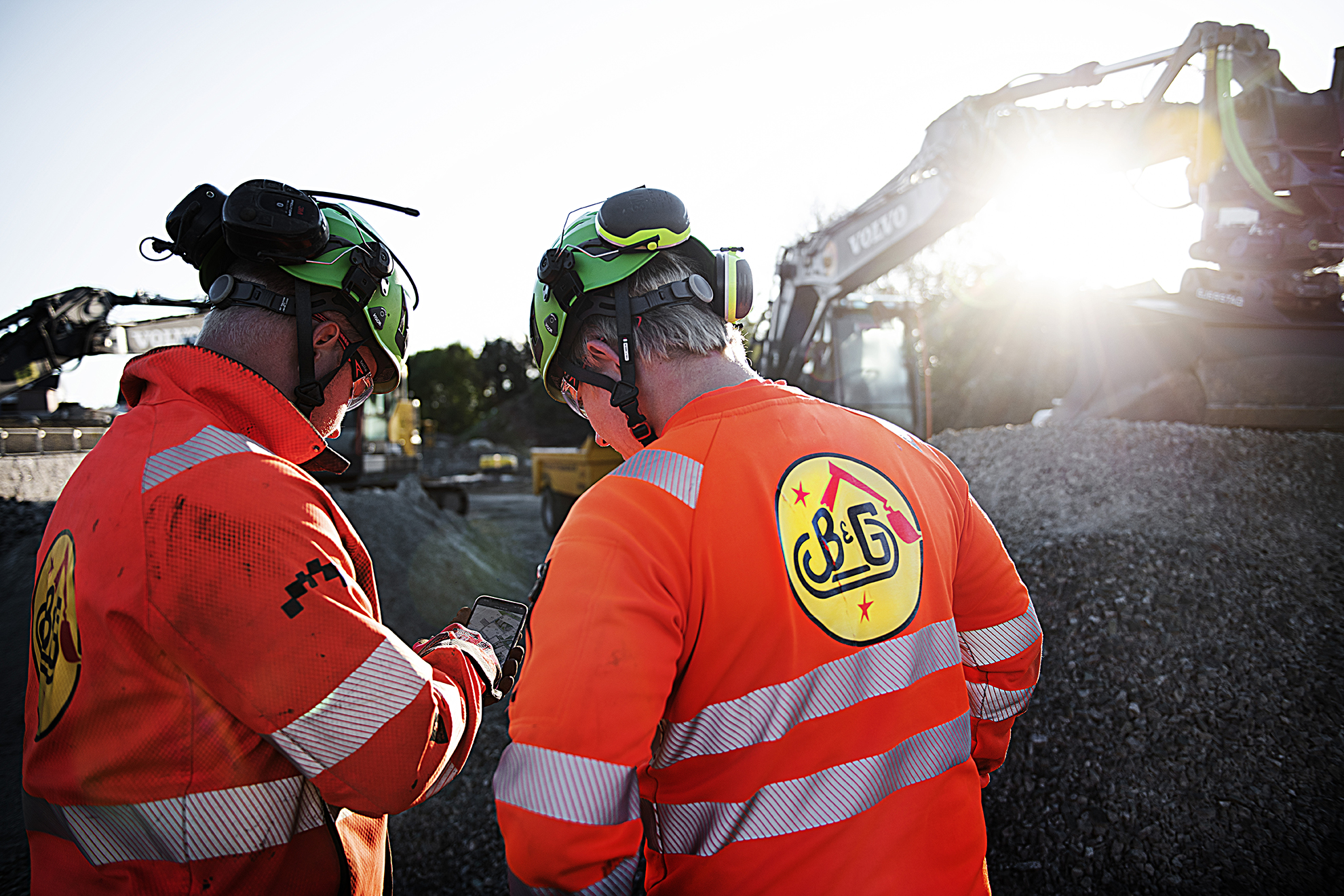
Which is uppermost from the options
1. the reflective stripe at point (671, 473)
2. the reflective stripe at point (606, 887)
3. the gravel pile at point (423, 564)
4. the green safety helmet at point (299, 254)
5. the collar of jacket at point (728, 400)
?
the green safety helmet at point (299, 254)

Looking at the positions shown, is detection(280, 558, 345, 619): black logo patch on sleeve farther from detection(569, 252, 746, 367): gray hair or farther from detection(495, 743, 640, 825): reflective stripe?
detection(569, 252, 746, 367): gray hair

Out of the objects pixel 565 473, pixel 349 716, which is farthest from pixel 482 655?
pixel 565 473

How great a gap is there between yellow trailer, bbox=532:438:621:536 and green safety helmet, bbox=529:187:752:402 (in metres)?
6.88

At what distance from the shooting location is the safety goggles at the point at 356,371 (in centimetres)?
188

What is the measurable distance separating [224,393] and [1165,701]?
14.2 ft

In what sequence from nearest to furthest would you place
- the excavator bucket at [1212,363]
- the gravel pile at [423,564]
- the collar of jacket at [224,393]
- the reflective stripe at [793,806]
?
the reflective stripe at [793,806], the collar of jacket at [224,393], the excavator bucket at [1212,363], the gravel pile at [423,564]

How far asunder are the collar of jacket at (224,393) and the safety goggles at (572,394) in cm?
66

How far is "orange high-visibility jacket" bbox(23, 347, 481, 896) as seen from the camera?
122 centimetres

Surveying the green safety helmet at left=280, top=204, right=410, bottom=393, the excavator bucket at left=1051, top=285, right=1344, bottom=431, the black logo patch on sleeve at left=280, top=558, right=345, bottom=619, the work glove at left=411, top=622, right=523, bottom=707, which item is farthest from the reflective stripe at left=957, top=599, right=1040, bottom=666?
the excavator bucket at left=1051, top=285, right=1344, bottom=431

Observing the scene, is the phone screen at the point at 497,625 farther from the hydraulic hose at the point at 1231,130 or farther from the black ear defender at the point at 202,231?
the hydraulic hose at the point at 1231,130

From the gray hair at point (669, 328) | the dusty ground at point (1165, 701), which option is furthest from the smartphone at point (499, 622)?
the dusty ground at point (1165, 701)

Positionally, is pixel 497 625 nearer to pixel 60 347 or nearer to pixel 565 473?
pixel 565 473

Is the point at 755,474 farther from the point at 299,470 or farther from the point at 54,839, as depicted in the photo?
the point at 54,839

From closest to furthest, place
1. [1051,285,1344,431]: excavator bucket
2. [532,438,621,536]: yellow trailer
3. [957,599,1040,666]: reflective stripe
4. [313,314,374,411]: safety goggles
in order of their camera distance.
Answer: [957,599,1040,666]: reflective stripe → [313,314,374,411]: safety goggles → [1051,285,1344,431]: excavator bucket → [532,438,621,536]: yellow trailer
